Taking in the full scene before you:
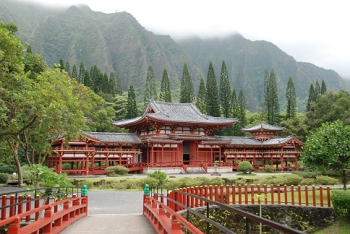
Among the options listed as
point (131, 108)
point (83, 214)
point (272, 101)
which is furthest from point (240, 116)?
point (83, 214)

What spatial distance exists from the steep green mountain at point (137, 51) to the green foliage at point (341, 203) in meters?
84.7

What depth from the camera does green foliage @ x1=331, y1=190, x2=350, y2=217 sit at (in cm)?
1291

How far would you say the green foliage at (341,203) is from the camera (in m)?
12.9

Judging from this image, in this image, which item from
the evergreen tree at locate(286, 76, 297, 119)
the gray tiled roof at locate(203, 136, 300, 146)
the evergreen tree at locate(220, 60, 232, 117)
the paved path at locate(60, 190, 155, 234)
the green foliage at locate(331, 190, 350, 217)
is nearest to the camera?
the paved path at locate(60, 190, 155, 234)

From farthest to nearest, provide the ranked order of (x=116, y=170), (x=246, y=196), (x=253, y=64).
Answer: (x=253, y=64), (x=116, y=170), (x=246, y=196)

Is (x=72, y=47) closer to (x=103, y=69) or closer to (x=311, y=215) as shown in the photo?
(x=103, y=69)

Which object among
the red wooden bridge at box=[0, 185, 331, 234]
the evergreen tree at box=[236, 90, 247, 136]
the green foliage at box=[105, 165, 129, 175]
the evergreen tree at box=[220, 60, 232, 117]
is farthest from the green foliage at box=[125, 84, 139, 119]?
the red wooden bridge at box=[0, 185, 331, 234]

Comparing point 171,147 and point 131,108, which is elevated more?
point 131,108

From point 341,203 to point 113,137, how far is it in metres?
25.3

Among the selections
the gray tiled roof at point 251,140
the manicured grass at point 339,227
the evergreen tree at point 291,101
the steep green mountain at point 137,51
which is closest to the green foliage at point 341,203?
the manicured grass at point 339,227

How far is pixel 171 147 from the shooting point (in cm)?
3791

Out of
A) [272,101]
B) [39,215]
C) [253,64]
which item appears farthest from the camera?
[253,64]

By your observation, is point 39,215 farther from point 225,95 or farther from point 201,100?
point 225,95

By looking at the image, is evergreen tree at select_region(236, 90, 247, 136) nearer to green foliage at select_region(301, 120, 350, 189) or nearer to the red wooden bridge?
green foliage at select_region(301, 120, 350, 189)
